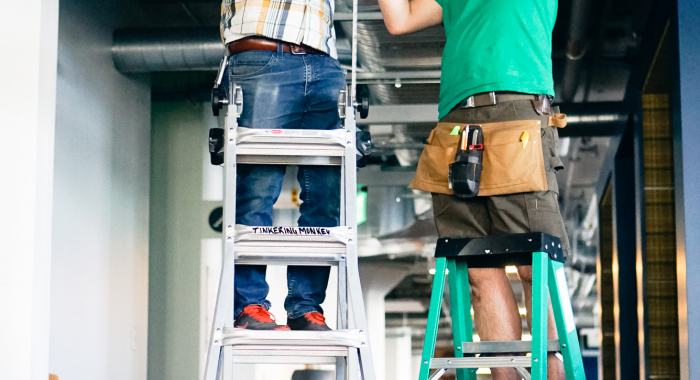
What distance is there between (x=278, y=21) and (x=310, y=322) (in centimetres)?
84

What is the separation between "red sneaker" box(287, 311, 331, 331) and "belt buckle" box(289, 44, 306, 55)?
732 mm

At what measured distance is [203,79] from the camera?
670cm

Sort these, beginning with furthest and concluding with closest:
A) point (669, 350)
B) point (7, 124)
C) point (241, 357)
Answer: point (669, 350) → point (7, 124) → point (241, 357)

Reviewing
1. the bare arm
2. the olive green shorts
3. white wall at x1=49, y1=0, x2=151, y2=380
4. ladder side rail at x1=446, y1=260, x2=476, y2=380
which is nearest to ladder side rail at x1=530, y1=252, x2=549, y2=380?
the olive green shorts

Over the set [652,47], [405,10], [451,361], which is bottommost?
[451,361]

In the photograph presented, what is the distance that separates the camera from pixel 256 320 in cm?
196

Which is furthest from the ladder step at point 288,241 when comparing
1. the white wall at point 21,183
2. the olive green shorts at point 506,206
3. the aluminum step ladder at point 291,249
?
the white wall at point 21,183

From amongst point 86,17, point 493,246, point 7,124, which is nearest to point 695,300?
point 493,246

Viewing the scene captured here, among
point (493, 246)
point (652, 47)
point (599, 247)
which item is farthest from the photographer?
point (599, 247)

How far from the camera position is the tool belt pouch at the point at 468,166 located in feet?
6.78

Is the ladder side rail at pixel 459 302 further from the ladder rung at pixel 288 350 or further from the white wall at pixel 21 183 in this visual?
the white wall at pixel 21 183

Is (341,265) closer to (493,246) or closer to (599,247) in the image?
(493,246)

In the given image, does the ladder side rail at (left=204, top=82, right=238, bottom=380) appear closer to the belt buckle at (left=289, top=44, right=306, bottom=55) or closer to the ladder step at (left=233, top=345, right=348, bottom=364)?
the ladder step at (left=233, top=345, right=348, bottom=364)

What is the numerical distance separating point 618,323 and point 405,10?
16.5 feet
